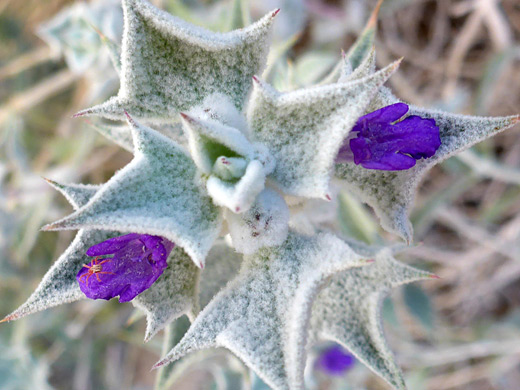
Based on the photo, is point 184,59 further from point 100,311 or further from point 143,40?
point 100,311

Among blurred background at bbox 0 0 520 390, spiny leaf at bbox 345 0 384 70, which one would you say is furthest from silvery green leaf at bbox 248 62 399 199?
blurred background at bbox 0 0 520 390

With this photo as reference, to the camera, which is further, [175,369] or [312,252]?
[175,369]

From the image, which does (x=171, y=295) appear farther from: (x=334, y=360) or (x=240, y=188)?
(x=334, y=360)

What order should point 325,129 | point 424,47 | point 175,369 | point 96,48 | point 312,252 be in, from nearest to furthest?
point 325,129 → point 312,252 → point 175,369 → point 96,48 → point 424,47

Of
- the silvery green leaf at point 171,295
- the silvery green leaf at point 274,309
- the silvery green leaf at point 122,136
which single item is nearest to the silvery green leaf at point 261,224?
the silvery green leaf at point 274,309

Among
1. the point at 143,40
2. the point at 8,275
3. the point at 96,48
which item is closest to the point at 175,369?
the point at 143,40

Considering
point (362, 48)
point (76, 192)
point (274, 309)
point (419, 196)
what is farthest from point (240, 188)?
point (419, 196)

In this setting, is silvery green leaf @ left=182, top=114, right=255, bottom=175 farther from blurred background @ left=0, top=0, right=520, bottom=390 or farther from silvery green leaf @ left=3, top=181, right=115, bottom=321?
blurred background @ left=0, top=0, right=520, bottom=390
